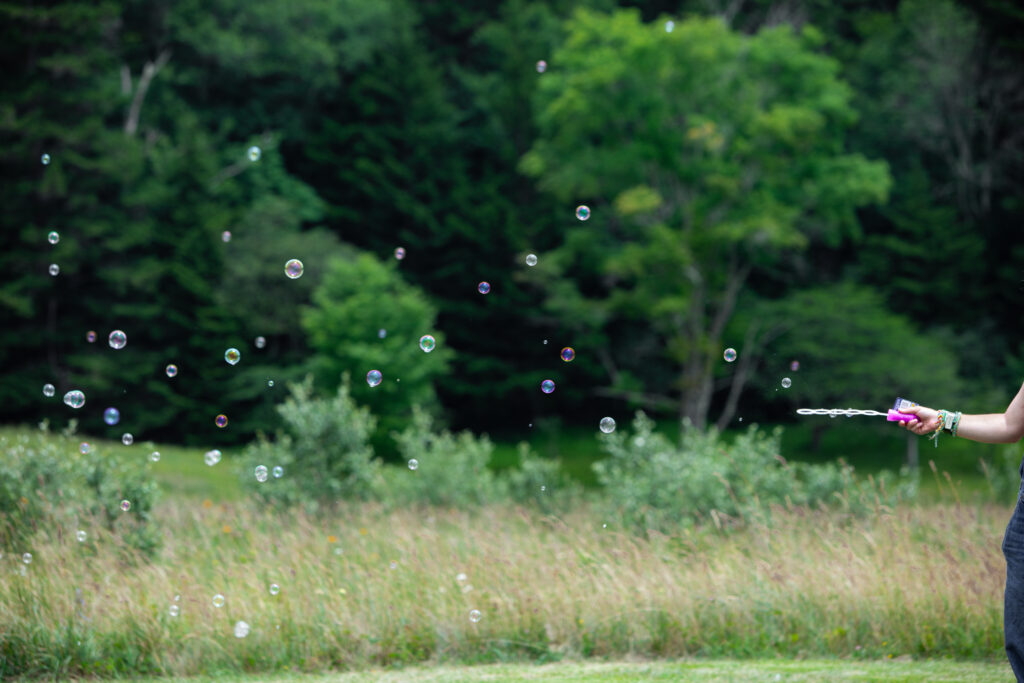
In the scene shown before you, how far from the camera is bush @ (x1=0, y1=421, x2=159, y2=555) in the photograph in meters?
8.38

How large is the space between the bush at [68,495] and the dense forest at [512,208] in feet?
61.5

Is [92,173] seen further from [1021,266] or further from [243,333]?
[1021,266]

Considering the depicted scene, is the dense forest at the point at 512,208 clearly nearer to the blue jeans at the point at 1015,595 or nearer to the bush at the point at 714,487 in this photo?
the bush at the point at 714,487

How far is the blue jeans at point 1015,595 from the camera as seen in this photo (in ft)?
13.0

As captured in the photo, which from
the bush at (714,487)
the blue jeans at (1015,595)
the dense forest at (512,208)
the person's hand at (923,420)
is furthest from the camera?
the dense forest at (512,208)

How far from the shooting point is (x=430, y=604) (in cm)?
716

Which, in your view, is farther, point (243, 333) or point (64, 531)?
point (243, 333)

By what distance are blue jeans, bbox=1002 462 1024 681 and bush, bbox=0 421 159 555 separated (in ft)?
21.8

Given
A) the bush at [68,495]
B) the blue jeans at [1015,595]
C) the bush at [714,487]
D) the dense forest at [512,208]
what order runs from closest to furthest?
1. the blue jeans at [1015,595]
2. the bush at [68,495]
3. the bush at [714,487]
4. the dense forest at [512,208]

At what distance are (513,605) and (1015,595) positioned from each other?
3712mm

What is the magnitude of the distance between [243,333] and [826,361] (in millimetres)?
19819

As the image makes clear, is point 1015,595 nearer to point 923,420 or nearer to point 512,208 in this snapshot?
point 923,420

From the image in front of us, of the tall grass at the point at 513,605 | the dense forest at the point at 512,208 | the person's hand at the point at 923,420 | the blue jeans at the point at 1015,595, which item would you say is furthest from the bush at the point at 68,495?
the dense forest at the point at 512,208

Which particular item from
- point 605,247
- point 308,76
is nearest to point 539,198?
point 605,247
